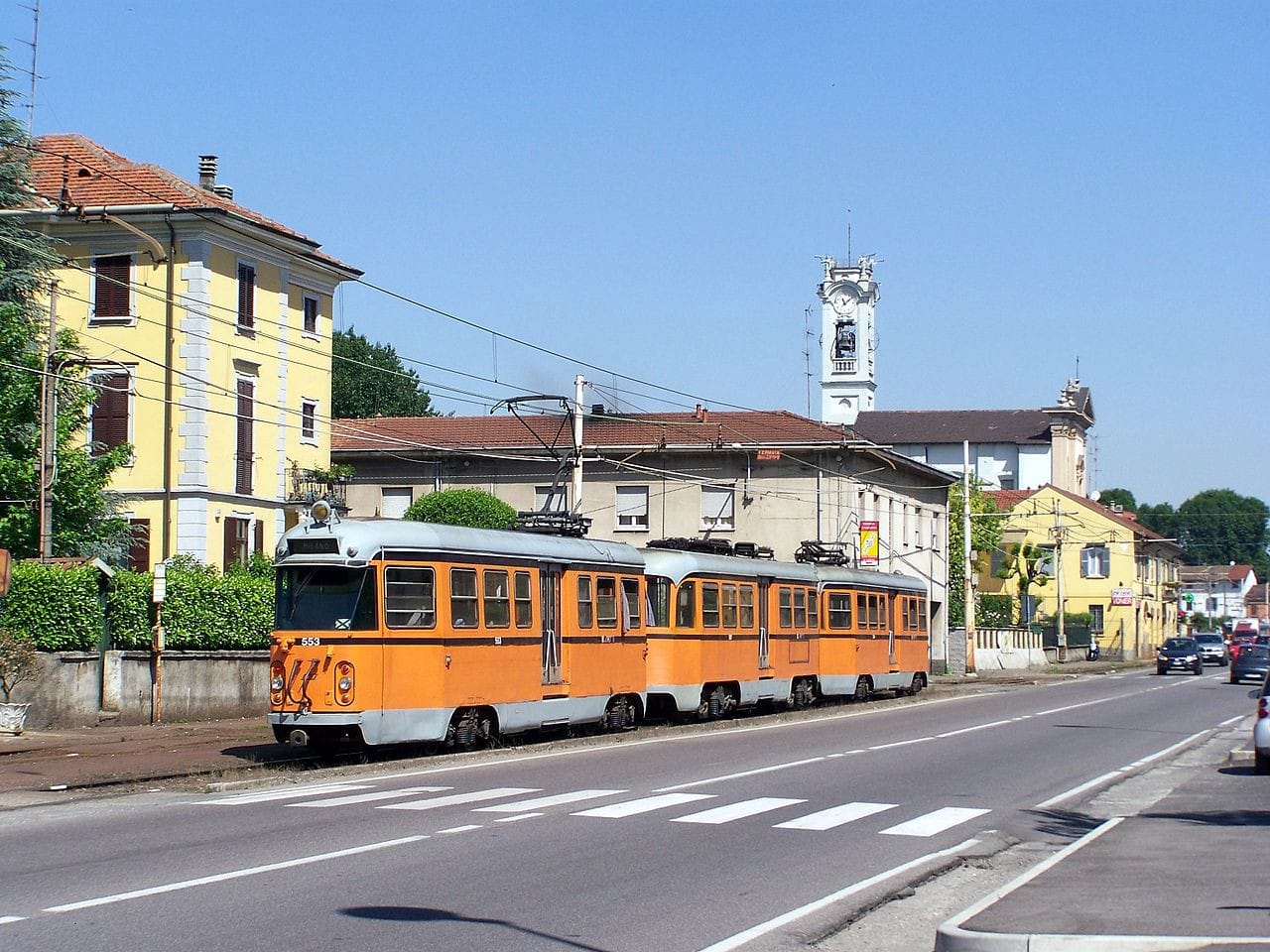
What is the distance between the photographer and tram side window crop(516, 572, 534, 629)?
22859 mm

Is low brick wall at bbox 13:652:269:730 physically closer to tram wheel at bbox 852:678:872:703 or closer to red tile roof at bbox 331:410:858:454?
tram wheel at bbox 852:678:872:703

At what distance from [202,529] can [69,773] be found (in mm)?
20698

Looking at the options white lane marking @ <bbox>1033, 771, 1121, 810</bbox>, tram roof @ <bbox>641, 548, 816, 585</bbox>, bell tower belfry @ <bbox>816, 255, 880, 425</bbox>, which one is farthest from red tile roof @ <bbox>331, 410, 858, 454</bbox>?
bell tower belfry @ <bbox>816, 255, 880, 425</bbox>

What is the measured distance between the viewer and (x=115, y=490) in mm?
38188

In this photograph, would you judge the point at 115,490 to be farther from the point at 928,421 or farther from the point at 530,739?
the point at 928,421

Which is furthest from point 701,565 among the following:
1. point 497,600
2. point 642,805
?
point 642,805

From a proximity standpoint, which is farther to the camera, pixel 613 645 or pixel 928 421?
pixel 928 421

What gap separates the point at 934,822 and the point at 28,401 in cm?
2125

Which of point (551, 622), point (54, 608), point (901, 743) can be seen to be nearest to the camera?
point (551, 622)

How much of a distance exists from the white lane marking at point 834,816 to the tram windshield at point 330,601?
7.03 m

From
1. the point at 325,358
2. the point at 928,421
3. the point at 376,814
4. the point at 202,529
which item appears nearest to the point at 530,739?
the point at 376,814

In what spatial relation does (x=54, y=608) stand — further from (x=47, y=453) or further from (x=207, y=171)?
(x=207, y=171)

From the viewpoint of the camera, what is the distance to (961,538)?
264 feet

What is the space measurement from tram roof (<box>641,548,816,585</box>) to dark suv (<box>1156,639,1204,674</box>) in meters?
38.7
